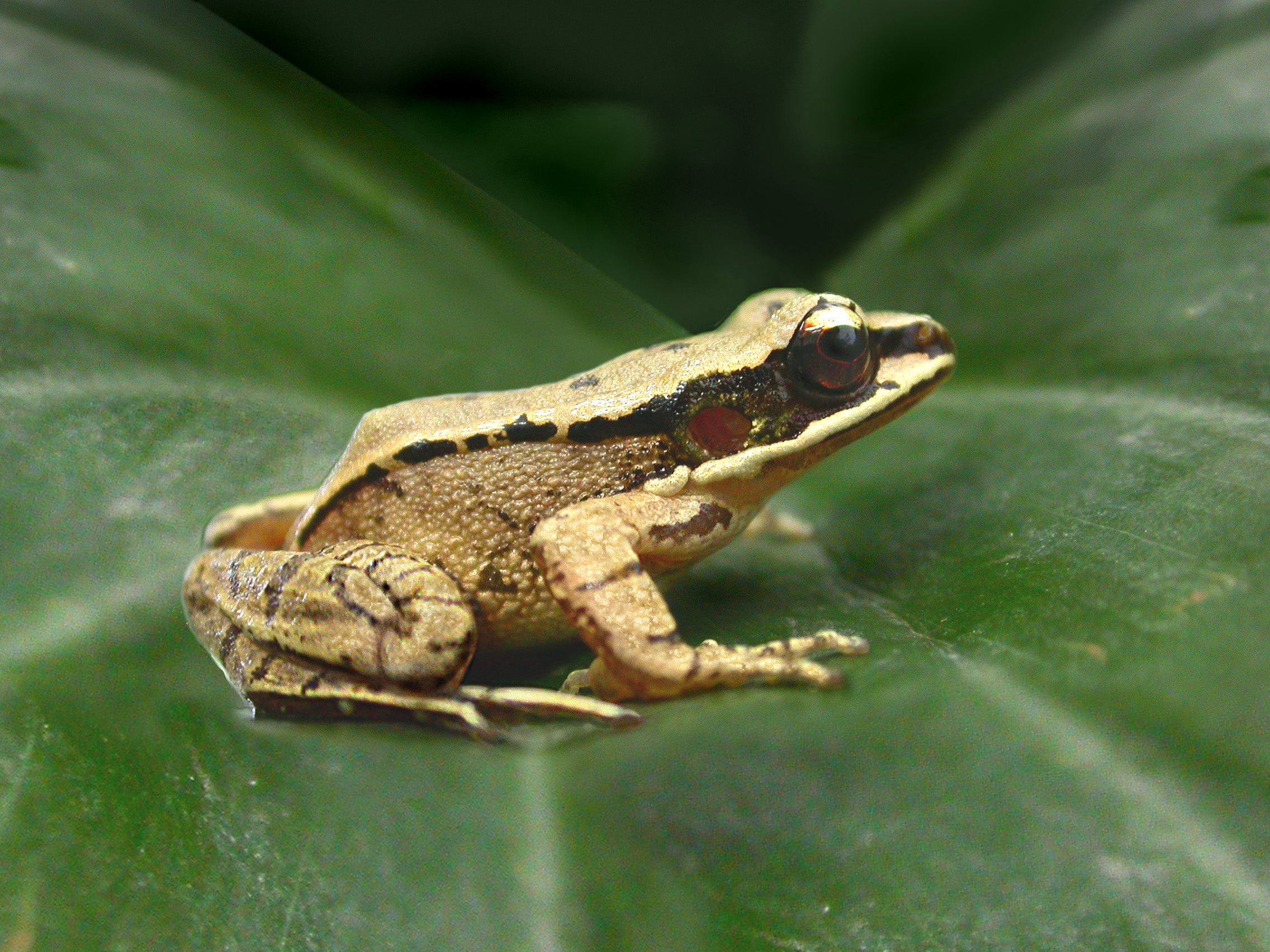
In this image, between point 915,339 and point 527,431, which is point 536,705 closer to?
point 527,431

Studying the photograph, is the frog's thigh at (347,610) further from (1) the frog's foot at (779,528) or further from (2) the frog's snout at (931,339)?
(2) the frog's snout at (931,339)

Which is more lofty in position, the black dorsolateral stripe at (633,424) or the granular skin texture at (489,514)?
the black dorsolateral stripe at (633,424)

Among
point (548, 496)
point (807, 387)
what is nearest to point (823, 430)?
point (807, 387)

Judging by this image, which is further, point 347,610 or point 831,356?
point 831,356

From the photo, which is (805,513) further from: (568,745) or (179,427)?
(179,427)

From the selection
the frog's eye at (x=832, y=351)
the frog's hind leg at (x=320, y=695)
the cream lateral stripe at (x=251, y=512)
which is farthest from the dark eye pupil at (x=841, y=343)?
the cream lateral stripe at (x=251, y=512)

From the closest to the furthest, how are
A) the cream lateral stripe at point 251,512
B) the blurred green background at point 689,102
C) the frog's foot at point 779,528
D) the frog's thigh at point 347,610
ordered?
the frog's thigh at point 347,610
the cream lateral stripe at point 251,512
the frog's foot at point 779,528
the blurred green background at point 689,102
